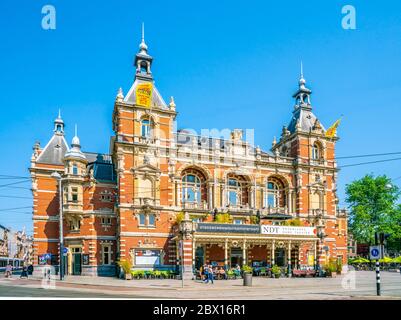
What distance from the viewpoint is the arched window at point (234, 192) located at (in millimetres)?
44294

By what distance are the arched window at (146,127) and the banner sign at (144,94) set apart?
1648mm

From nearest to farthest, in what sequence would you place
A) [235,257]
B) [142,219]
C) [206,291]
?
[206,291] → [142,219] → [235,257]

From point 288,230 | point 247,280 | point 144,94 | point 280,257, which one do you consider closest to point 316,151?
point 288,230

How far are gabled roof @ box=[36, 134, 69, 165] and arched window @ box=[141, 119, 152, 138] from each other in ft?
42.7

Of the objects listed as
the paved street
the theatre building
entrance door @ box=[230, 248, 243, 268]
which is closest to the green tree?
the theatre building

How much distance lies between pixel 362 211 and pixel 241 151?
26.3 m

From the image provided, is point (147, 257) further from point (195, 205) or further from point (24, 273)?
point (24, 273)

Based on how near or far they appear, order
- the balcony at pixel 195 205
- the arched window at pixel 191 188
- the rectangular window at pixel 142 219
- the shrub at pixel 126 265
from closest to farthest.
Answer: the shrub at pixel 126 265 → the rectangular window at pixel 142 219 → the balcony at pixel 195 205 → the arched window at pixel 191 188

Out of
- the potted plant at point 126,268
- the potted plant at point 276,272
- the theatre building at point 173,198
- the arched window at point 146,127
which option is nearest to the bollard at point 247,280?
the theatre building at point 173,198

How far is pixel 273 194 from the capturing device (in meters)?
46.6

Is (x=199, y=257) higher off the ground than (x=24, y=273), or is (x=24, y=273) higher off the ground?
(x=199, y=257)

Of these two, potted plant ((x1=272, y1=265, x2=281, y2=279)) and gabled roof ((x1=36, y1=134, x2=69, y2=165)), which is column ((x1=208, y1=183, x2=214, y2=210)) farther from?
gabled roof ((x1=36, y1=134, x2=69, y2=165))

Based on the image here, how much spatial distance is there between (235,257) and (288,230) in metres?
6.59

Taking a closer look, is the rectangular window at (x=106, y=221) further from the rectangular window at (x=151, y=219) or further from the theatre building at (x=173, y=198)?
the rectangular window at (x=151, y=219)
